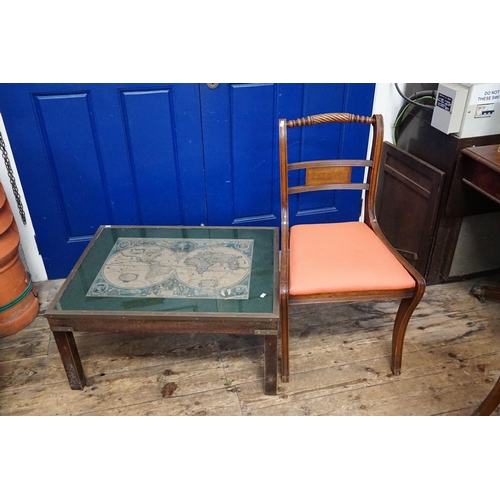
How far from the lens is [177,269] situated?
1835 millimetres

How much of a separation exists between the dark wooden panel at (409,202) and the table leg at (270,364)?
39.8 inches

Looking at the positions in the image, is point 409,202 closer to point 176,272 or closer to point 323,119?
point 323,119

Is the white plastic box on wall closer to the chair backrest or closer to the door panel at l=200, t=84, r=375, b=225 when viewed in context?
the chair backrest

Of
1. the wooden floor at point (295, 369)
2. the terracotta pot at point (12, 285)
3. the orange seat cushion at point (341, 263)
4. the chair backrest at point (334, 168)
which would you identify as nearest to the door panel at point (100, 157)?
the terracotta pot at point (12, 285)

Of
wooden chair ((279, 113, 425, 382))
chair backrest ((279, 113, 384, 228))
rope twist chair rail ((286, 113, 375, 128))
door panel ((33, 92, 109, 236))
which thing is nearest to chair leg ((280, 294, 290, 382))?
wooden chair ((279, 113, 425, 382))

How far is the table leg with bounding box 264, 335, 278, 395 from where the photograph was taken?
1660 mm

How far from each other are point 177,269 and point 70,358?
52cm

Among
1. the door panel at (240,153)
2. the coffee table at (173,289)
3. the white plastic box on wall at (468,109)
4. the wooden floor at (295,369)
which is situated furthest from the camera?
the door panel at (240,153)

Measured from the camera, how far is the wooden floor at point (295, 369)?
5.82 feet

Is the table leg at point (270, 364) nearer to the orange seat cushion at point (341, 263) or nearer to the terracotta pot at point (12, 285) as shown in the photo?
the orange seat cushion at point (341, 263)

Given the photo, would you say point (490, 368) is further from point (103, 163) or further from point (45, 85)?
point (45, 85)

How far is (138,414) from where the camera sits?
174 cm

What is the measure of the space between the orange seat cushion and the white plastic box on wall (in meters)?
0.57

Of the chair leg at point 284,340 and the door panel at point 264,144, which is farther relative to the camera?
the door panel at point 264,144
